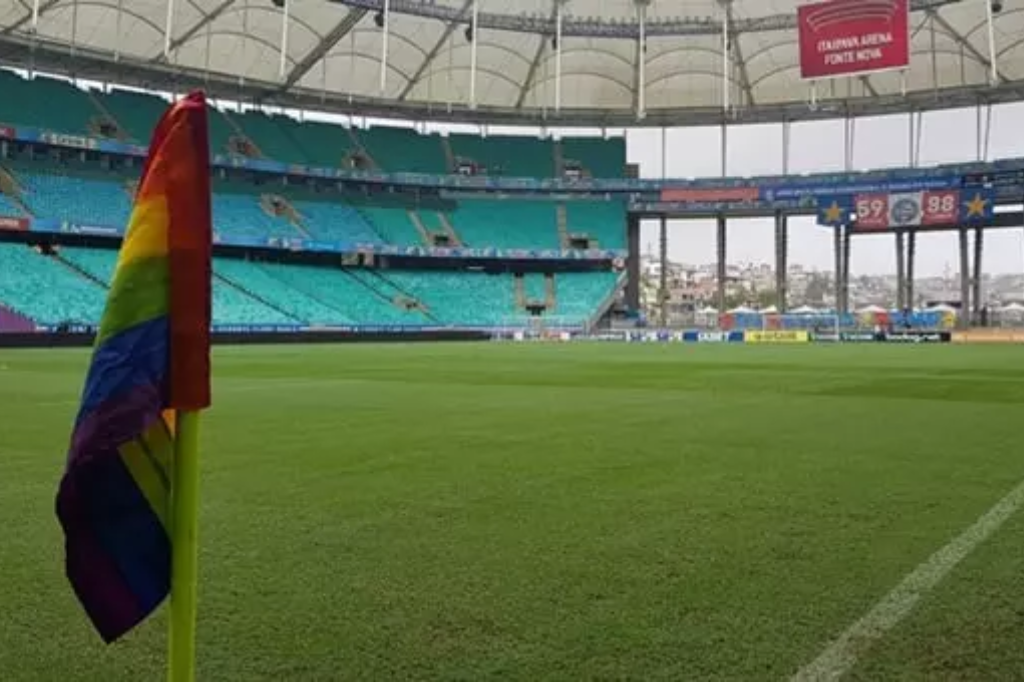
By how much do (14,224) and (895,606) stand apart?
161 ft

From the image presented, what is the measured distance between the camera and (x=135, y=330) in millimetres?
2053

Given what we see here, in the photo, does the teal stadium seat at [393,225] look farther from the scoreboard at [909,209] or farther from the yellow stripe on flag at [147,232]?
the yellow stripe on flag at [147,232]

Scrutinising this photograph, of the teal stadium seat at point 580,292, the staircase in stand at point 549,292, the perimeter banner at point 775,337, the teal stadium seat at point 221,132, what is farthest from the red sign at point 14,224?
the perimeter banner at point 775,337

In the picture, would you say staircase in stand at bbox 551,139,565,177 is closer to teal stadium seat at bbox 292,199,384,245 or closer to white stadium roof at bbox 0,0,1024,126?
white stadium roof at bbox 0,0,1024,126

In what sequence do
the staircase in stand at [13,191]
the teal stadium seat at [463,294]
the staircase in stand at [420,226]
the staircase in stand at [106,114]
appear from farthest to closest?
the staircase in stand at [420,226], the teal stadium seat at [463,294], the staircase in stand at [106,114], the staircase in stand at [13,191]

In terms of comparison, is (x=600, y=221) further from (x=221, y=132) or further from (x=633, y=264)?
(x=221, y=132)

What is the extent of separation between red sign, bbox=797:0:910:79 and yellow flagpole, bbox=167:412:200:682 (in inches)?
1283

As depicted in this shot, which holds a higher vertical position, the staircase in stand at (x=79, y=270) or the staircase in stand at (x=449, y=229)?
the staircase in stand at (x=449, y=229)

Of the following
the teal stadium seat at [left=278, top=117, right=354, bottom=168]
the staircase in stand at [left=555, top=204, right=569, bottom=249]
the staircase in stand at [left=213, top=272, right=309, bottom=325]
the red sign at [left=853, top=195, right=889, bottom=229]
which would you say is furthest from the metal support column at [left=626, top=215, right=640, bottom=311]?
the staircase in stand at [left=213, top=272, right=309, bottom=325]

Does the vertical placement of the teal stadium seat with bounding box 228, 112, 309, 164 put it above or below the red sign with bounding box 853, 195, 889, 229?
above

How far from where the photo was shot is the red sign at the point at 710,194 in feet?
213

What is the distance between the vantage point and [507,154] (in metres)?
70.3

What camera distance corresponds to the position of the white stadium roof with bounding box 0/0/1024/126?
159 feet

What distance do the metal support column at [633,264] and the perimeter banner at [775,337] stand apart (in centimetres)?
1268
